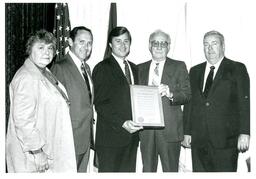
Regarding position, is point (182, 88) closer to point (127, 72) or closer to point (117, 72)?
point (127, 72)

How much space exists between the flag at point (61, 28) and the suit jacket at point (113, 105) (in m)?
0.60

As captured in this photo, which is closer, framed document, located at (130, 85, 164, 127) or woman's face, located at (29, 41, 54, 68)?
woman's face, located at (29, 41, 54, 68)

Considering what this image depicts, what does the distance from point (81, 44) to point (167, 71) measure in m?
0.98

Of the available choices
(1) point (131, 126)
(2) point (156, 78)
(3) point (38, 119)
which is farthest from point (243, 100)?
(3) point (38, 119)

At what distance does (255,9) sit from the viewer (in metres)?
3.95

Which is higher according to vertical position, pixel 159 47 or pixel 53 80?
pixel 159 47

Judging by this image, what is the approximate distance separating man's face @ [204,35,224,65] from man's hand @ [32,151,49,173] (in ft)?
6.77

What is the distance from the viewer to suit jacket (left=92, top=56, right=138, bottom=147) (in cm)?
352

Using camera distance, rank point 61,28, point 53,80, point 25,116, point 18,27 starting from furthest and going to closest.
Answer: point 61,28 → point 18,27 → point 53,80 → point 25,116

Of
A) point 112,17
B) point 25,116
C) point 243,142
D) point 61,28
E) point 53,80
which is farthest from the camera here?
point 112,17

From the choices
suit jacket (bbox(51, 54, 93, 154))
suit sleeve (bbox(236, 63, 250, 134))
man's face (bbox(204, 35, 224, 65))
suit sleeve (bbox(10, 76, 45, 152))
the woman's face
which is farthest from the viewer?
man's face (bbox(204, 35, 224, 65))

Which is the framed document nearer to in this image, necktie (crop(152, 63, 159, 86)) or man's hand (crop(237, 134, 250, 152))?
necktie (crop(152, 63, 159, 86))

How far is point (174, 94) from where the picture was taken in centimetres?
364

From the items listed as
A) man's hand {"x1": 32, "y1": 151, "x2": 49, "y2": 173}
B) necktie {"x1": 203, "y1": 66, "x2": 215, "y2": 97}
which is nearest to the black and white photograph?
necktie {"x1": 203, "y1": 66, "x2": 215, "y2": 97}
